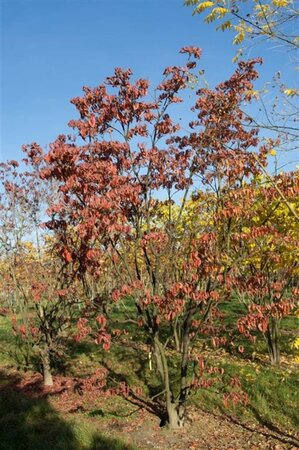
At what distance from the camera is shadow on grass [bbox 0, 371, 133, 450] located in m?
7.57

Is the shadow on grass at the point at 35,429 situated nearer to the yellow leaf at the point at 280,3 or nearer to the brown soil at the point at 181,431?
the brown soil at the point at 181,431

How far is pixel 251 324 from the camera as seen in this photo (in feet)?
20.5

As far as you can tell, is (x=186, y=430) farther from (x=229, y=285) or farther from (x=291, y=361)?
(x=291, y=361)

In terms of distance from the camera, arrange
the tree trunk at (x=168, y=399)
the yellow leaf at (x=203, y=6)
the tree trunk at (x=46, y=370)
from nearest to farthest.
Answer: the yellow leaf at (x=203, y=6), the tree trunk at (x=168, y=399), the tree trunk at (x=46, y=370)

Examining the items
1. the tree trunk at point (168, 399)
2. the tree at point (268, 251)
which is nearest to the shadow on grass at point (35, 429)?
the tree trunk at point (168, 399)

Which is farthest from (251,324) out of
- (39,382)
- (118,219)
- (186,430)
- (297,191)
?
(39,382)

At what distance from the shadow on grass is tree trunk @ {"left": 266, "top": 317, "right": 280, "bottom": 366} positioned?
556 centimetres

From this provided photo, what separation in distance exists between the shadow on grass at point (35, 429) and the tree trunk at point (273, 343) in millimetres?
5558

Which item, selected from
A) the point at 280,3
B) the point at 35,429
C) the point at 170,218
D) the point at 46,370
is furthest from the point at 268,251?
the point at 46,370

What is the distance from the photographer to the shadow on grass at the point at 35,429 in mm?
7575

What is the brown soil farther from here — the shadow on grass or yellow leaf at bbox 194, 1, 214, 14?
yellow leaf at bbox 194, 1, 214, 14

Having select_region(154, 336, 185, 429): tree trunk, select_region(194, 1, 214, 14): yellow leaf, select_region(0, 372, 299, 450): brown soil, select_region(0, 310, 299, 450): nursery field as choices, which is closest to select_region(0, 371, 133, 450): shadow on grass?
select_region(0, 310, 299, 450): nursery field

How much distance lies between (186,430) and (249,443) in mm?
1323

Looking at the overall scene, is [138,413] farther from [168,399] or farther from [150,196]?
[150,196]
